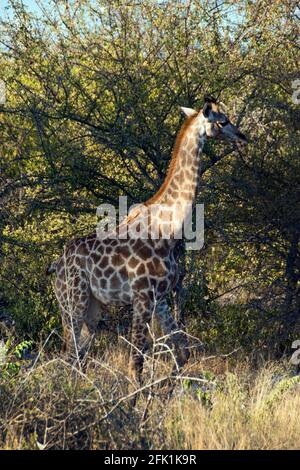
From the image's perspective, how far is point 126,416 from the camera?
6.84 meters

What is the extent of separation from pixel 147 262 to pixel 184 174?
0.88 metres

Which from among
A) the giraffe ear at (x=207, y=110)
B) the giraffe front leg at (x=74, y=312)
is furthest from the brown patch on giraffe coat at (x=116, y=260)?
the giraffe ear at (x=207, y=110)

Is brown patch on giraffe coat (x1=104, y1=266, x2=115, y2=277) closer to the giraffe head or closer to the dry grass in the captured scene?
the giraffe head

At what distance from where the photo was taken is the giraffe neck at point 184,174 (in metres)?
9.36

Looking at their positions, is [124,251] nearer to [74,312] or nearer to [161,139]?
[74,312]

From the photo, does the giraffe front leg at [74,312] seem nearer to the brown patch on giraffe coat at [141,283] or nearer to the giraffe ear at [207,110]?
the brown patch on giraffe coat at [141,283]

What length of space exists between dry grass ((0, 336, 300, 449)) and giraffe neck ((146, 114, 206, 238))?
2093 mm

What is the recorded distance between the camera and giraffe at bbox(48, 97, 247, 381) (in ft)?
30.3

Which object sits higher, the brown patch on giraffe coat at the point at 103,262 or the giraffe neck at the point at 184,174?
the giraffe neck at the point at 184,174

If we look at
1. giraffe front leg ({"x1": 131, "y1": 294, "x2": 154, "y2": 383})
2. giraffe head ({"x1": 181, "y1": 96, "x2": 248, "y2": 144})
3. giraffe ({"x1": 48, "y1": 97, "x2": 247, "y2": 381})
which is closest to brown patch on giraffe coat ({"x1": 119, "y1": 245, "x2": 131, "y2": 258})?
giraffe ({"x1": 48, "y1": 97, "x2": 247, "y2": 381})

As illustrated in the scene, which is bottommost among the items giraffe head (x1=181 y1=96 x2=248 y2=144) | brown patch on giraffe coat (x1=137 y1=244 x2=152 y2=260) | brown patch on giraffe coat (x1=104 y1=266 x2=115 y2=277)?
brown patch on giraffe coat (x1=104 y1=266 x2=115 y2=277)

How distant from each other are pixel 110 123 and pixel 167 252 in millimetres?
2493

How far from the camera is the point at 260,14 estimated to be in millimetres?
10867

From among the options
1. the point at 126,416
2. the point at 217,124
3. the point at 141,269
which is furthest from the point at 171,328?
the point at 126,416
